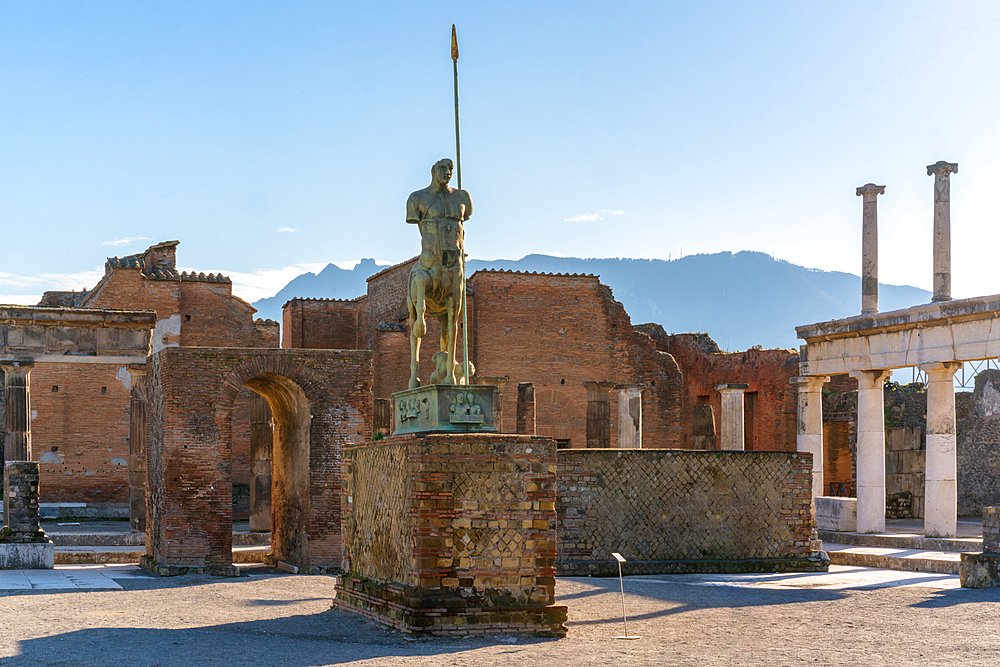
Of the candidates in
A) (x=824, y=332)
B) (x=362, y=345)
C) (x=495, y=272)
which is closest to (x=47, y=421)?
(x=362, y=345)

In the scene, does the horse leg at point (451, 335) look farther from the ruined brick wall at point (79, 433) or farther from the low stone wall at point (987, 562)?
the ruined brick wall at point (79, 433)

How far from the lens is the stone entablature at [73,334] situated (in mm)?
18859

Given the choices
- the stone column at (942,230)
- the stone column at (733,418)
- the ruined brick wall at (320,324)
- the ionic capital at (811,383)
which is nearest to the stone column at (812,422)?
the ionic capital at (811,383)

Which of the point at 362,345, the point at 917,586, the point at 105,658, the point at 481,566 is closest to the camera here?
the point at 105,658

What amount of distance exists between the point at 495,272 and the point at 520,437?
62.7 ft

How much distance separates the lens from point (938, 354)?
1800cm

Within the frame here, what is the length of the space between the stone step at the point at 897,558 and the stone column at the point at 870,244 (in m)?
4.67

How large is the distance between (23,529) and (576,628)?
30.2ft

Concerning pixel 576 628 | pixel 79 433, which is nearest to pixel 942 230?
pixel 576 628

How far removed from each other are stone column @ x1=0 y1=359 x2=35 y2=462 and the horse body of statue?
10.5 meters

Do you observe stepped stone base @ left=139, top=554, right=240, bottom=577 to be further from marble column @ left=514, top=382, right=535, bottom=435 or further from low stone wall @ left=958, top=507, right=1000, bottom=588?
marble column @ left=514, top=382, right=535, bottom=435

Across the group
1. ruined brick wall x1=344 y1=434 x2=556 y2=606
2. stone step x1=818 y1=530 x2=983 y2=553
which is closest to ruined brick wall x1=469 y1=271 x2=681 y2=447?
stone step x1=818 y1=530 x2=983 y2=553

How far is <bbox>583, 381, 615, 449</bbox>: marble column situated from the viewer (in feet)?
79.9

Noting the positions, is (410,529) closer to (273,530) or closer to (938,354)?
(273,530)
